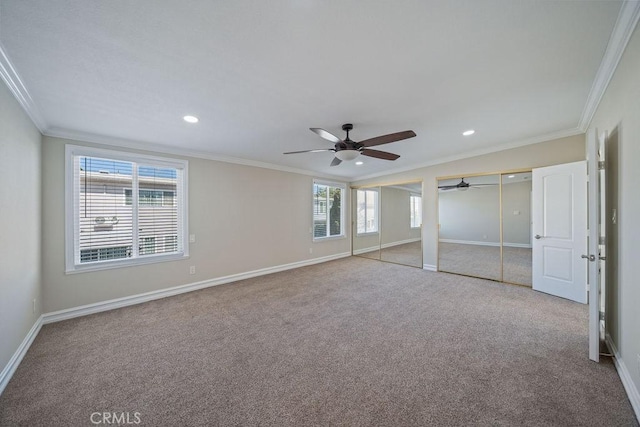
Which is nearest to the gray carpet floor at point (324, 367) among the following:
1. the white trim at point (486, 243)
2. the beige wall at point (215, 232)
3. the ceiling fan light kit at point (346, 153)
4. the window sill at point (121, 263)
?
the beige wall at point (215, 232)

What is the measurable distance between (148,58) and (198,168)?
2.53m

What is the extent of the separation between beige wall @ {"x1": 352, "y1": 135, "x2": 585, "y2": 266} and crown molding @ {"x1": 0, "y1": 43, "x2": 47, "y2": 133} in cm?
589

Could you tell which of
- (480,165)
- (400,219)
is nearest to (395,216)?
(400,219)

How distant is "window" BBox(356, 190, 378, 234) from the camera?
698cm

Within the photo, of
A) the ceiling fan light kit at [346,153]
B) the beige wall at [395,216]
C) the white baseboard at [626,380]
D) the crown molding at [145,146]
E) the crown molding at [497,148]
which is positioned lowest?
the white baseboard at [626,380]

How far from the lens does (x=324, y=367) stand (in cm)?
193

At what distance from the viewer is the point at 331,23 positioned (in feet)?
4.61

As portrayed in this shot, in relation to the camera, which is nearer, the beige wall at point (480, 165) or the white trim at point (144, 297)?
the white trim at point (144, 297)

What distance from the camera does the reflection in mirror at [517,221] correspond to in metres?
5.37

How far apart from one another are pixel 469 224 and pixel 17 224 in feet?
28.0

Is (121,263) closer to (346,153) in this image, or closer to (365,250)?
(346,153)

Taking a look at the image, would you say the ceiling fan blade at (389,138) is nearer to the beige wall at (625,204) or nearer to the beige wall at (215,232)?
the beige wall at (625,204)

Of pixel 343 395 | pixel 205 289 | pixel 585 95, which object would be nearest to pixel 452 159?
pixel 585 95

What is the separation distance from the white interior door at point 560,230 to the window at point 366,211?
155 inches
